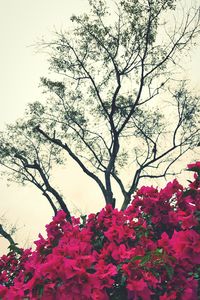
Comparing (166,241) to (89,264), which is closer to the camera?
(89,264)

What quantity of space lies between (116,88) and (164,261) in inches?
412

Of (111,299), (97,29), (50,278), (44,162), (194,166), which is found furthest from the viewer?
(44,162)

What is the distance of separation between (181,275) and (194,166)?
884 mm

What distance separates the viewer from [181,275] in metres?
2.24

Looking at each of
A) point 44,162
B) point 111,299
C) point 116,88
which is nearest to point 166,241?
point 111,299

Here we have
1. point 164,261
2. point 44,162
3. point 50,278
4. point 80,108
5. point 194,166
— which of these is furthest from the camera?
point 44,162

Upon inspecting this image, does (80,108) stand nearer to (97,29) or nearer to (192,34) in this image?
(97,29)

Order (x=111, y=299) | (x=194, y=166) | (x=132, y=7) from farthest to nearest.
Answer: (x=132, y=7)
(x=194, y=166)
(x=111, y=299)

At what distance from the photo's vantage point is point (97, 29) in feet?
39.7

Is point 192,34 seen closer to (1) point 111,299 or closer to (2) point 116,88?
(2) point 116,88

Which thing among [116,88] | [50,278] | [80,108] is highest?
[80,108]

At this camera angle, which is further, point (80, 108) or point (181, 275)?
point (80, 108)

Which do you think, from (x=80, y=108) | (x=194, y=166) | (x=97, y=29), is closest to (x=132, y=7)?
(x=97, y=29)

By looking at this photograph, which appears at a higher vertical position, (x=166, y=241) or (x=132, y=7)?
(x=132, y=7)
